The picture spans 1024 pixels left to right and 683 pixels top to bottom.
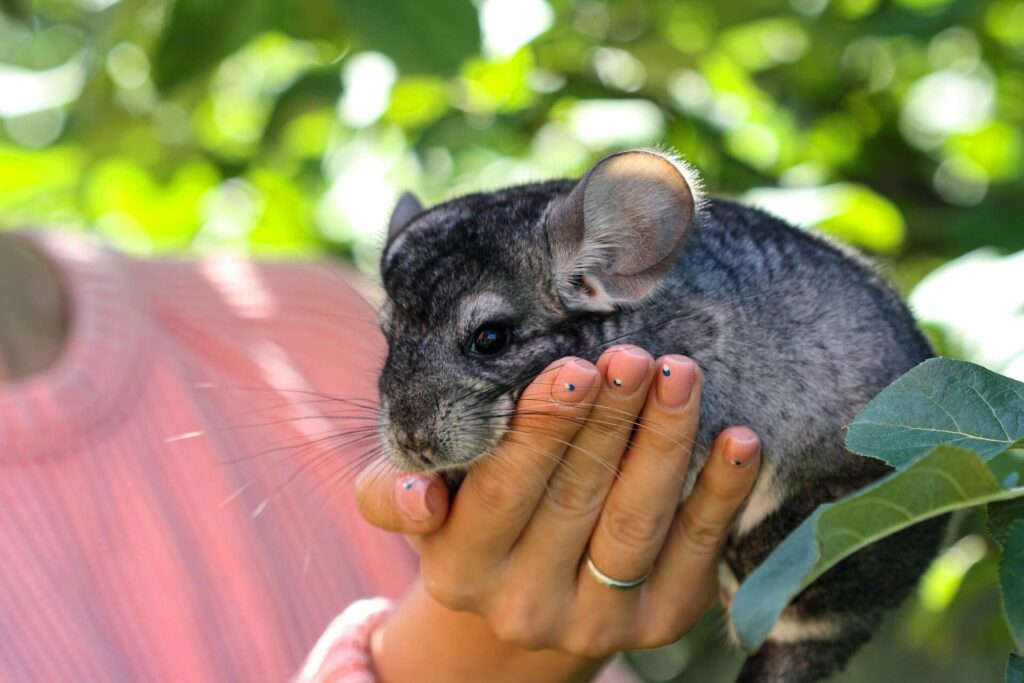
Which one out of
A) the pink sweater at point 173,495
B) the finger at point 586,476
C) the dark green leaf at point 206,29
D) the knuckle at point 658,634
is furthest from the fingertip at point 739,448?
the dark green leaf at point 206,29

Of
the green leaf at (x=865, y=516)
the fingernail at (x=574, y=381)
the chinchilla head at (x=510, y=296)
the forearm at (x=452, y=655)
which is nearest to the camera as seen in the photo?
the green leaf at (x=865, y=516)

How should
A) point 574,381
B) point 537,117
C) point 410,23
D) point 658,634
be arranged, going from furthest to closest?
point 537,117 → point 410,23 → point 658,634 → point 574,381

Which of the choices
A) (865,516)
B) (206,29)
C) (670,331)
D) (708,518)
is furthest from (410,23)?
(865,516)

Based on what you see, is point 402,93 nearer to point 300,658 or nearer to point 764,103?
point 764,103

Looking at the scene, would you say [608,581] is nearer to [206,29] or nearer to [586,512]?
[586,512]

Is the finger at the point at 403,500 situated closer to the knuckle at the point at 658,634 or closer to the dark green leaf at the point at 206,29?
the knuckle at the point at 658,634

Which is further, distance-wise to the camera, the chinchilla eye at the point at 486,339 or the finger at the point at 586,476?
the chinchilla eye at the point at 486,339
